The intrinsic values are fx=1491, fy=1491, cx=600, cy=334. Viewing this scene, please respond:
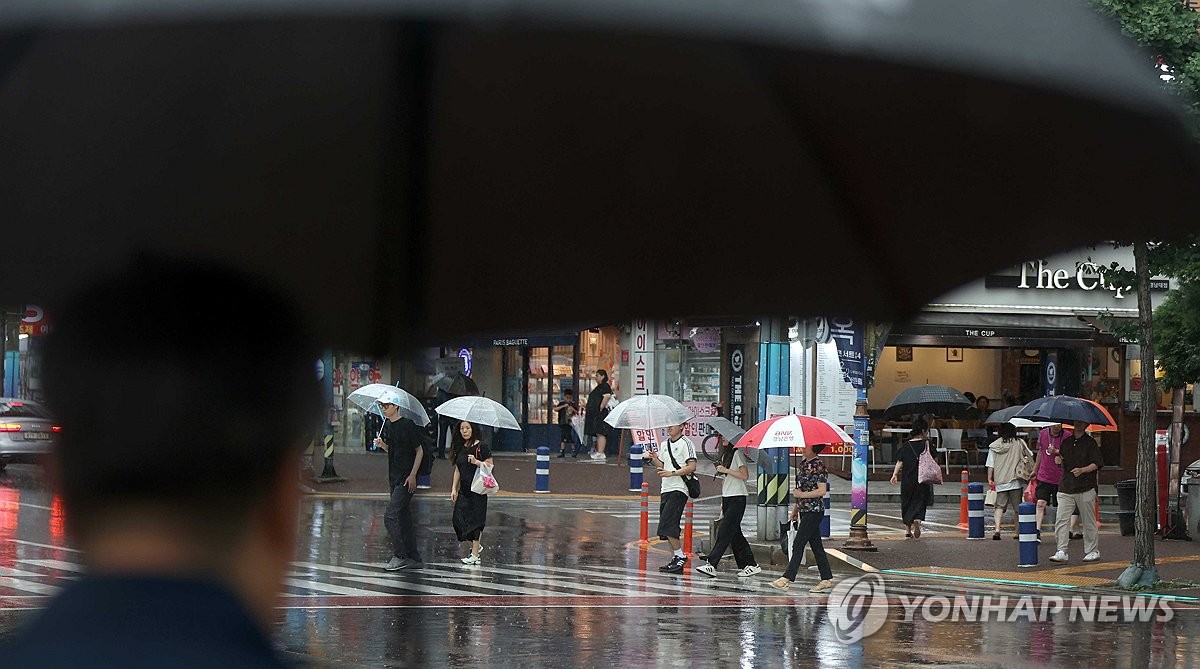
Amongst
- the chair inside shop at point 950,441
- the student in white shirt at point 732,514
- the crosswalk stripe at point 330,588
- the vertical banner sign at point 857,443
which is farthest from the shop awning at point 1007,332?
the crosswalk stripe at point 330,588

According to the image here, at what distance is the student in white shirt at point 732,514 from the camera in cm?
1612

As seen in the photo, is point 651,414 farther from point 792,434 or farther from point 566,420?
point 566,420

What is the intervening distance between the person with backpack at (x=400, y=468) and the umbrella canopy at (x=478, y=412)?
1293 millimetres

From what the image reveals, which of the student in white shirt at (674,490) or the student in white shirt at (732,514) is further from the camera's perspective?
the student in white shirt at (674,490)

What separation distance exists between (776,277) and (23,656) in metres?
1.53

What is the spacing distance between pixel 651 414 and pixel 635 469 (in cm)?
901

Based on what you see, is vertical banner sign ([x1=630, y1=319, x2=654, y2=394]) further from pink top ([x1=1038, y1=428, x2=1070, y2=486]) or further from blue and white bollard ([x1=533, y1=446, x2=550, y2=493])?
pink top ([x1=1038, y1=428, x2=1070, y2=486])

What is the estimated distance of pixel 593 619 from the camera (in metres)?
13.0

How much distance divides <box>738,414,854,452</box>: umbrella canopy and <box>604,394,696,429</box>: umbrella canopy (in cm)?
173

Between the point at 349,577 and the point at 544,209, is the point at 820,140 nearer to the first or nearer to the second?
the point at 544,209

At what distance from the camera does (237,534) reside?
1.53 meters

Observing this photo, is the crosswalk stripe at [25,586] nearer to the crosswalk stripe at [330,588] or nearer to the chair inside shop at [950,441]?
the crosswalk stripe at [330,588]

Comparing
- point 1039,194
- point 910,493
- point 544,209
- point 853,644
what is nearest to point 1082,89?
point 1039,194

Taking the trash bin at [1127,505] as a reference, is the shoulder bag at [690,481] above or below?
above
